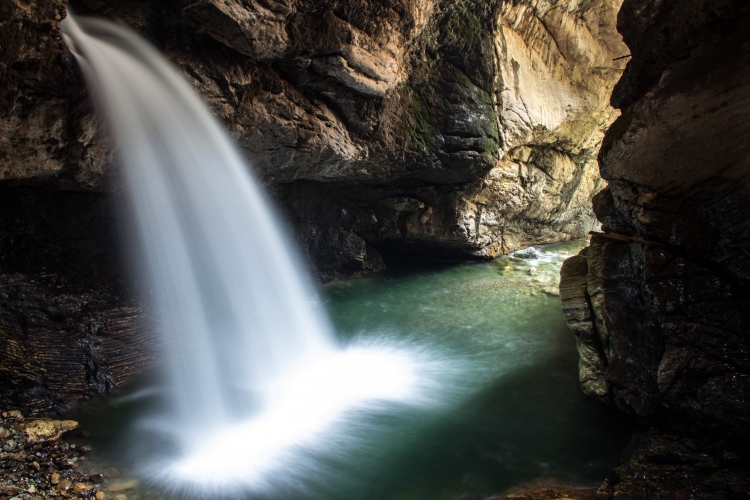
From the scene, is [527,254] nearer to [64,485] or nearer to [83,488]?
[83,488]

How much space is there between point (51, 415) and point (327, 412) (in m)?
3.57

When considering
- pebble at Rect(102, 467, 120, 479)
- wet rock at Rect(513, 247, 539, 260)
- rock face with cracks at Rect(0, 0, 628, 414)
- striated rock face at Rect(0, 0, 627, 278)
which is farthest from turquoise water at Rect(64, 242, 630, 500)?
wet rock at Rect(513, 247, 539, 260)

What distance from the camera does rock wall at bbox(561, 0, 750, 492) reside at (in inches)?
152

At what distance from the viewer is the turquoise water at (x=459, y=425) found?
461 cm

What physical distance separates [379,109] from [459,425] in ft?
20.7

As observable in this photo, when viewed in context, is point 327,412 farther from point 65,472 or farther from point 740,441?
point 740,441

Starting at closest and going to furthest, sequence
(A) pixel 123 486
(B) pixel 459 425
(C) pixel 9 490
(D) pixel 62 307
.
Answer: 1. (C) pixel 9 490
2. (A) pixel 123 486
3. (B) pixel 459 425
4. (D) pixel 62 307

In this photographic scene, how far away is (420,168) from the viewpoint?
10375 millimetres

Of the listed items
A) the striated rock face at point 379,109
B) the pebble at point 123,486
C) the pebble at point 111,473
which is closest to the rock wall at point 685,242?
the striated rock face at point 379,109

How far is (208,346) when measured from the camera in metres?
7.68

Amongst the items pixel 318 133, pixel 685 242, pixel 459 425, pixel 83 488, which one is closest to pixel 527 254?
pixel 318 133

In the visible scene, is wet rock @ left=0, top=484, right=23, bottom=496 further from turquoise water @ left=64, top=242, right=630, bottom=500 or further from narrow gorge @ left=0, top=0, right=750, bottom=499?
narrow gorge @ left=0, top=0, right=750, bottom=499

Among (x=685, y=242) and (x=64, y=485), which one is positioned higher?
(x=685, y=242)

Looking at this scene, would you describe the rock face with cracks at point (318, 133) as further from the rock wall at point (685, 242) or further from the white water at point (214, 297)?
the rock wall at point (685, 242)
